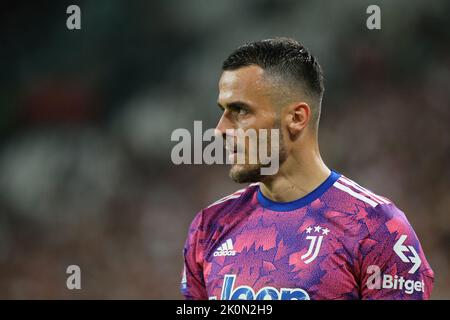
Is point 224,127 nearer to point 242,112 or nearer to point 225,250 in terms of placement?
point 242,112

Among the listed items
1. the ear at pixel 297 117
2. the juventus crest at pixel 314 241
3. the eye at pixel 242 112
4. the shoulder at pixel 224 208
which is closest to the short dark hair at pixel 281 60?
the ear at pixel 297 117

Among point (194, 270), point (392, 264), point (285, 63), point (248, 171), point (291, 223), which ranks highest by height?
point (285, 63)

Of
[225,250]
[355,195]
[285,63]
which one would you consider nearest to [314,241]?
[355,195]

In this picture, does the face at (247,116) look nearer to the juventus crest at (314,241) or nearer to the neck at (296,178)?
the neck at (296,178)

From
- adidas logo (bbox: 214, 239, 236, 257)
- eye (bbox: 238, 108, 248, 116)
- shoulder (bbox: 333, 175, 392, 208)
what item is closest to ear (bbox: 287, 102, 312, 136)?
eye (bbox: 238, 108, 248, 116)

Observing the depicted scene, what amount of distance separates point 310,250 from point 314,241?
0.05m

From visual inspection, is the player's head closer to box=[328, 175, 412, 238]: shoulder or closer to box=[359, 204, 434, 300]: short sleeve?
box=[328, 175, 412, 238]: shoulder

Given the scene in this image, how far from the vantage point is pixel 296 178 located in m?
3.57

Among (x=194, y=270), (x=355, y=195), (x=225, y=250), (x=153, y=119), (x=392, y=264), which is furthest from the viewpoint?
(x=153, y=119)

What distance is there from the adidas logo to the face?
0.31 m

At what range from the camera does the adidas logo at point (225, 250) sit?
3.54 m

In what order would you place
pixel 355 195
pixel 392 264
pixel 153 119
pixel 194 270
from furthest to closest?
1. pixel 153 119
2. pixel 194 270
3. pixel 355 195
4. pixel 392 264

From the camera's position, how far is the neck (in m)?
3.55

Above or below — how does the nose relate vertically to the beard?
above
